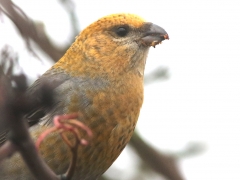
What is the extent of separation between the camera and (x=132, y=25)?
4.29m

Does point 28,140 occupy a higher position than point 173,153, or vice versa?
point 28,140

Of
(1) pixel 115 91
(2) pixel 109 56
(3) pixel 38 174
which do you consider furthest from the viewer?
(2) pixel 109 56

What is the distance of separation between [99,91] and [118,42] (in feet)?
2.04

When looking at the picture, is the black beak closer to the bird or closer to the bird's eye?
the bird

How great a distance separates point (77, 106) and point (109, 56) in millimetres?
731

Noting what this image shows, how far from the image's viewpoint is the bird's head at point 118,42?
419 centimetres

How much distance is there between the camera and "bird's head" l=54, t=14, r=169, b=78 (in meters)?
4.19

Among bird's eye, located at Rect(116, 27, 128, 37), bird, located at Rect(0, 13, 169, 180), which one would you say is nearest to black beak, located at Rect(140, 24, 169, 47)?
bird, located at Rect(0, 13, 169, 180)

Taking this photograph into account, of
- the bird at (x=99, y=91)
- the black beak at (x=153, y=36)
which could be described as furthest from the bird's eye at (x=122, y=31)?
the black beak at (x=153, y=36)

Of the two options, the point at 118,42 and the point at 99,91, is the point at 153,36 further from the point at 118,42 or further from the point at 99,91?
the point at 99,91

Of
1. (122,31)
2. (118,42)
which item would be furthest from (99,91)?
(122,31)

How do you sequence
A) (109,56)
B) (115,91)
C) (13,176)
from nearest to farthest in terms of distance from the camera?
1. (13,176)
2. (115,91)
3. (109,56)

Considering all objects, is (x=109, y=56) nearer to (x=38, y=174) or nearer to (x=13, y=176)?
(x=13, y=176)

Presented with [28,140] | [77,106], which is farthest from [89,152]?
[28,140]
